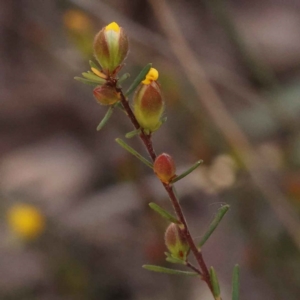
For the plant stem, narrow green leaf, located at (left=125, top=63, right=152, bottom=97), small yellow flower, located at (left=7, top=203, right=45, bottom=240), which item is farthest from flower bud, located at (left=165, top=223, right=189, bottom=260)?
small yellow flower, located at (left=7, top=203, right=45, bottom=240)

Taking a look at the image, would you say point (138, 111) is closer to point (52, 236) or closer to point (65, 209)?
point (52, 236)

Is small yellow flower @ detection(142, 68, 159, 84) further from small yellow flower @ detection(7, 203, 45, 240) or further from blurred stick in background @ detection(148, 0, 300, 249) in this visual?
small yellow flower @ detection(7, 203, 45, 240)

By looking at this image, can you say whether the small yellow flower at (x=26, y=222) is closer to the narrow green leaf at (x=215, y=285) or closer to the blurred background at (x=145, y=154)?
the blurred background at (x=145, y=154)

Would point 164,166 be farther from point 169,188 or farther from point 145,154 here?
point 145,154

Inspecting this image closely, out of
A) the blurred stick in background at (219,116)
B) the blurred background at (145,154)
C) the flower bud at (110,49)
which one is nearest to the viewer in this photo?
the flower bud at (110,49)

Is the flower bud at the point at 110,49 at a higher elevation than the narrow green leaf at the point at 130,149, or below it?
higher

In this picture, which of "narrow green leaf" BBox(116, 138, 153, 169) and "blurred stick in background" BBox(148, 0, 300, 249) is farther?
"blurred stick in background" BBox(148, 0, 300, 249)

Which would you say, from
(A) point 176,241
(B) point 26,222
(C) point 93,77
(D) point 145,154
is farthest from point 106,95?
(D) point 145,154

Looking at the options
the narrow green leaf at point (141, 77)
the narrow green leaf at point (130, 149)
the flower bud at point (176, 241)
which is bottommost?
the flower bud at point (176, 241)

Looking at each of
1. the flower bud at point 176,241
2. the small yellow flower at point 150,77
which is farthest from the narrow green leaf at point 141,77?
the flower bud at point 176,241
